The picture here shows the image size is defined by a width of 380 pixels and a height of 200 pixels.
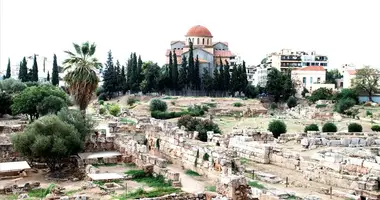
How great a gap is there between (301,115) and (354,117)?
27.2 ft

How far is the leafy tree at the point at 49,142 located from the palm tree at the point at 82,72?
6884 millimetres

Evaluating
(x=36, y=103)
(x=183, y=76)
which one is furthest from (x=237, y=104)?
(x=36, y=103)

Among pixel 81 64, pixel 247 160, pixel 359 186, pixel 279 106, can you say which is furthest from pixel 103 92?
pixel 359 186

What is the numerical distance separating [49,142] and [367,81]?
208 feet

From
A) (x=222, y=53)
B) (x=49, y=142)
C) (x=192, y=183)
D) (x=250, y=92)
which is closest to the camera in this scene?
(x=192, y=183)

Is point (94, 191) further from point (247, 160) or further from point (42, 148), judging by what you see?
point (247, 160)

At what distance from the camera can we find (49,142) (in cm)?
2180

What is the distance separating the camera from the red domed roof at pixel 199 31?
307ft

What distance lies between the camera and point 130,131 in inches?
1169

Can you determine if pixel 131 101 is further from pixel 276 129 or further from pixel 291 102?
pixel 276 129

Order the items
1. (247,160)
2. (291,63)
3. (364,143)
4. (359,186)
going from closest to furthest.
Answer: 1. (359,186)
2. (247,160)
3. (364,143)
4. (291,63)

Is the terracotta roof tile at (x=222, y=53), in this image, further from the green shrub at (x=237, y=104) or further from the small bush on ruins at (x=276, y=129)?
the small bush on ruins at (x=276, y=129)

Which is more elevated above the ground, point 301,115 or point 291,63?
point 291,63

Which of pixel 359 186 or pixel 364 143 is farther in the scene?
pixel 364 143
